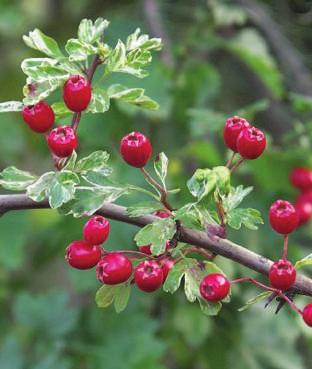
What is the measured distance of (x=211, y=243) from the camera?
0.92 m

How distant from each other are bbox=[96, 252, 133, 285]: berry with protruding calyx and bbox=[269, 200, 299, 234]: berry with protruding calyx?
0.59 ft

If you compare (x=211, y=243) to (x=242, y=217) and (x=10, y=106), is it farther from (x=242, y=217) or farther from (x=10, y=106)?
(x=10, y=106)

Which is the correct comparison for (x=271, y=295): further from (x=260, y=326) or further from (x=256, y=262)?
(x=260, y=326)

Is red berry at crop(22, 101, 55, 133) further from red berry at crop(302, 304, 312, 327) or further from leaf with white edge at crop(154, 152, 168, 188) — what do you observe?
red berry at crop(302, 304, 312, 327)

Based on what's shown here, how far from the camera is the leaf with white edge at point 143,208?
921mm

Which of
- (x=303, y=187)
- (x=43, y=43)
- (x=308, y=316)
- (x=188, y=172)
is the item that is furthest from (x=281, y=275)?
(x=188, y=172)

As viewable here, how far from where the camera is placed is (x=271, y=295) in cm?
94

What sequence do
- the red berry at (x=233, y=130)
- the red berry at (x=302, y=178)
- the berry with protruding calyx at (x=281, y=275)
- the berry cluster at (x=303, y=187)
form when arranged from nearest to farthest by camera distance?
the berry with protruding calyx at (x=281, y=275)
the red berry at (x=233, y=130)
the berry cluster at (x=303, y=187)
the red berry at (x=302, y=178)

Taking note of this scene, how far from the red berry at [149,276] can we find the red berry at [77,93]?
0.19 metres

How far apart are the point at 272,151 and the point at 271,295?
1.00 metres

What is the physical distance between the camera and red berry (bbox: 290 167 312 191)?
1.89m

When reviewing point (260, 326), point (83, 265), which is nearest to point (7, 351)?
point (260, 326)

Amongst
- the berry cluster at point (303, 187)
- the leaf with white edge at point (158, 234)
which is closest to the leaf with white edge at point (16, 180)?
the leaf with white edge at point (158, 234)

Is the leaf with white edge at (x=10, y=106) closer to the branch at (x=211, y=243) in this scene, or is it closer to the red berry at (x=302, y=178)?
the branch at (x=211, y=243)
